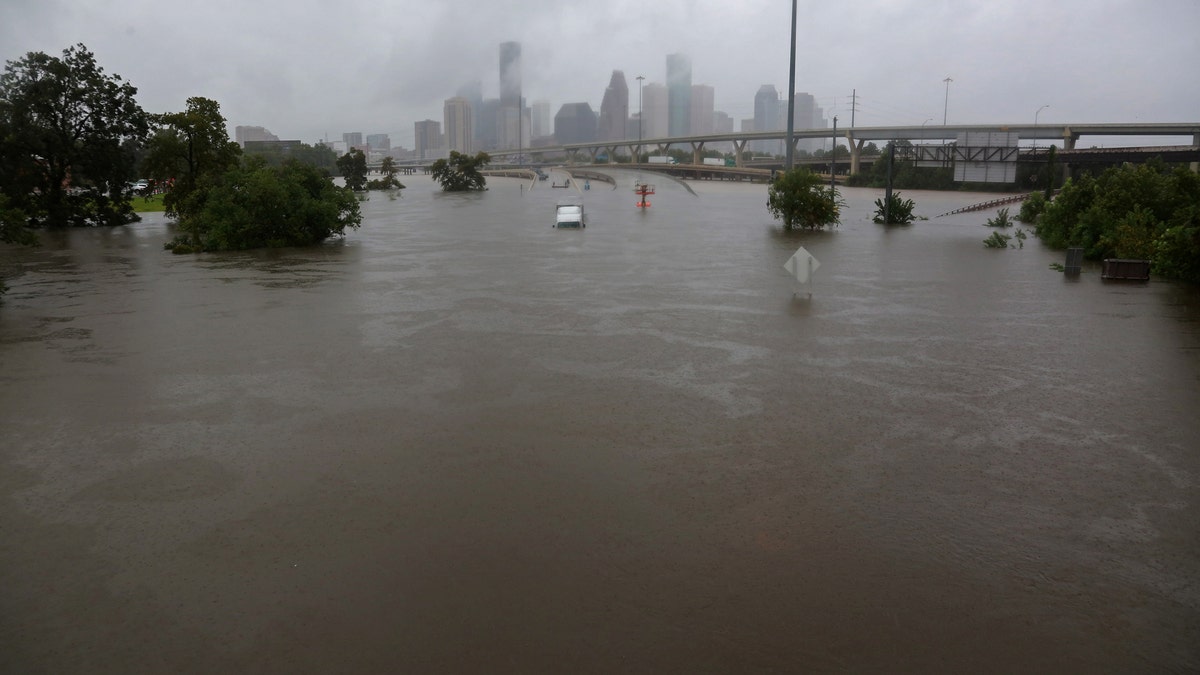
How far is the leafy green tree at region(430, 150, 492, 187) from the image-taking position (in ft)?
372

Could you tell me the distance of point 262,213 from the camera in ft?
119

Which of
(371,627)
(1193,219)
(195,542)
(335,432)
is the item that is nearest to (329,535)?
(195,542)

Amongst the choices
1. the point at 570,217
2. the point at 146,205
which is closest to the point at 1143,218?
the point at 570,217

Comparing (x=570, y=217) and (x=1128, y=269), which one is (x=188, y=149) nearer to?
(x=570, y=217)

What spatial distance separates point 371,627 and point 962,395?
9354mm

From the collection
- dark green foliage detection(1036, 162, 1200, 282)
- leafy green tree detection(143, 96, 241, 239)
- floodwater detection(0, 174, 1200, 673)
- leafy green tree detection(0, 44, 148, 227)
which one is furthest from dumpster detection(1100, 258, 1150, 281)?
leafy green tree detection(0, 44, 148, 227)

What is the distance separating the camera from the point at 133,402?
12.4 m

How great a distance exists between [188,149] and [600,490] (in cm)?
4820

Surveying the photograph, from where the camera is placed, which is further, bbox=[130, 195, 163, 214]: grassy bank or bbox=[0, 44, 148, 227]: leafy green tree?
bbox=[130, 195, 163, 214]: grassy bank

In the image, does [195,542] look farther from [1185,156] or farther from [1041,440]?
[1185,156]

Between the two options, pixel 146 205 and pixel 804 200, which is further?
pixel 146 205

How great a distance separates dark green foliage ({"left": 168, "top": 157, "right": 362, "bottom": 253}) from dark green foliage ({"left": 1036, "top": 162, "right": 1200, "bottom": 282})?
30386mm

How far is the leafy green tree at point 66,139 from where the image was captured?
47.2 meters

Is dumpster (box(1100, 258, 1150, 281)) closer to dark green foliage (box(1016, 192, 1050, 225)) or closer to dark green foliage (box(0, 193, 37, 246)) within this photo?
dark green foliage (box(1016, 192, 1050, 225))
